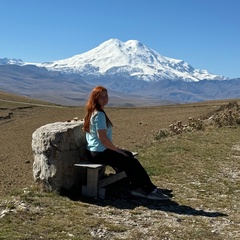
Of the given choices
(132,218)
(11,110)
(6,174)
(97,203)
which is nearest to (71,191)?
(97,203)

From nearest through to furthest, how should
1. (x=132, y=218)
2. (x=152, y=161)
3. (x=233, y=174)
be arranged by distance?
(x=132, y=218) < (x=233, y=174) < (x=152, y=161)

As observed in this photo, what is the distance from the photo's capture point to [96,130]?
30.0 ft

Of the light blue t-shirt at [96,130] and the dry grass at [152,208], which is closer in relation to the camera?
the dry grass at [152,208]

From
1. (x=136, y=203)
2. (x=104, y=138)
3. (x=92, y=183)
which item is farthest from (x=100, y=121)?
(x=136, y=203)

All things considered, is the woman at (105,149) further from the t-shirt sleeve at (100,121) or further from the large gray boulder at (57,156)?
the large gray boulder at (57,156)

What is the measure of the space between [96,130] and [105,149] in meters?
0.47

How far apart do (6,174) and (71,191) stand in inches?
279

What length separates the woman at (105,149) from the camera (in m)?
9.11

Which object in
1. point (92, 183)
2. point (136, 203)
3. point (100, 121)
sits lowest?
point (136, 203)

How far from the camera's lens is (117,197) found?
9.56m

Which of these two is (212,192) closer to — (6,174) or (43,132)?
(43,132)

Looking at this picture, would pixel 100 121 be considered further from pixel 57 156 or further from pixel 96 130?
pixel 57 156

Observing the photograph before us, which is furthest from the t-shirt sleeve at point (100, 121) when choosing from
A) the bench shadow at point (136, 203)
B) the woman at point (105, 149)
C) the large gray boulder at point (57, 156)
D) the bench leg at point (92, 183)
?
the bench shadow at point (136, 203)

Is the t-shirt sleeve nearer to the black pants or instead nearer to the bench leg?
the black pants
